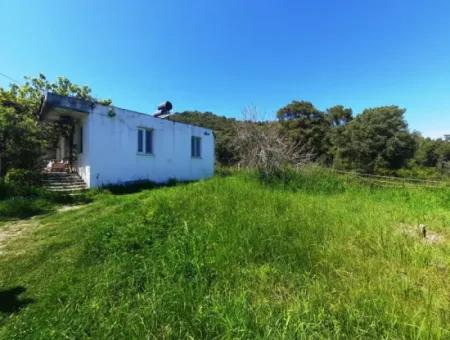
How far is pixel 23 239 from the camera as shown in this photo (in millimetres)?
4059

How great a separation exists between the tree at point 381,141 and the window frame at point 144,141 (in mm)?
25448

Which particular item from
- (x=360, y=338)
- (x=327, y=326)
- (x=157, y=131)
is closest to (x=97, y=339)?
(x=327, y=326)

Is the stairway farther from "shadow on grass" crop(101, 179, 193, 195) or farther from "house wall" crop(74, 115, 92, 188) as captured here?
"shadow on grass" crop(101, 179, 193, 195)

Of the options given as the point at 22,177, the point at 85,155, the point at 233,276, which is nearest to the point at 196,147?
the point at 85,155

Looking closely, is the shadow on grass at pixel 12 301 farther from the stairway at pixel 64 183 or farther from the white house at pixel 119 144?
the white house at pixel 119 144

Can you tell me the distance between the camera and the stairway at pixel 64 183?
849 centimetres

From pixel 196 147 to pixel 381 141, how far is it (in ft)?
80.7

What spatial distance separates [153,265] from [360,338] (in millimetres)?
2158

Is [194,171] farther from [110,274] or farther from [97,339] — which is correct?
[97,339]

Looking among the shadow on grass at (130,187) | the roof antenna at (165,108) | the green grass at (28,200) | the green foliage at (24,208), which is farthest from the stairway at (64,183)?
the roof antenna at (165,108)

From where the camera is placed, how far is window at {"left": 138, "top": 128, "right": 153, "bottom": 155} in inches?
443

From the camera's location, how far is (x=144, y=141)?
1144cm

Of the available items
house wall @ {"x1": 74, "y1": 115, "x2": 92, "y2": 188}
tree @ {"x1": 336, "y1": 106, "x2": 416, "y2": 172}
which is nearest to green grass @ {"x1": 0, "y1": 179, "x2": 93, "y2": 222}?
house wall @ {"x1": 74, "y1": 115, "x2": 92, "y2": 188}

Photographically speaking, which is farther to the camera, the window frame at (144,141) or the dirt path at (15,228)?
the window frame at (144,141)
